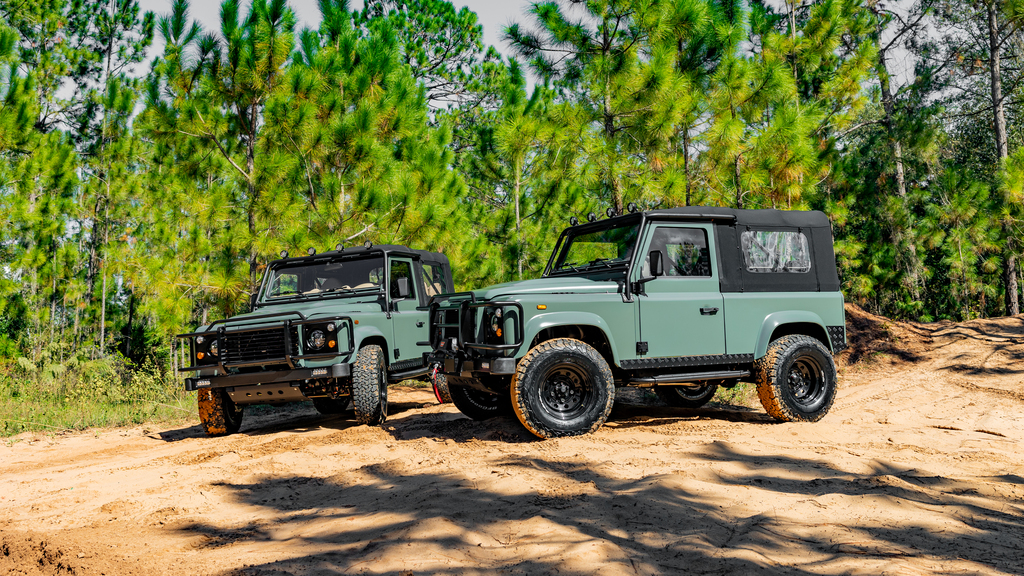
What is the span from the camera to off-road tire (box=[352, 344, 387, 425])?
7270mm

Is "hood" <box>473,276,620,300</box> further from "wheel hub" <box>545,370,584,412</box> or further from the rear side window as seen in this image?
the rear side window

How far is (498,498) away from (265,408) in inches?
300

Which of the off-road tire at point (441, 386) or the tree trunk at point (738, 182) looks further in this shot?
the tree trunk at point (738, 182)

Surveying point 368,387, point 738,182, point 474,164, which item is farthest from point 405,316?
point 474,164

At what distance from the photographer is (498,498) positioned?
4375 millimetres

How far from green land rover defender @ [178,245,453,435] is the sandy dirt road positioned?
0.48 m

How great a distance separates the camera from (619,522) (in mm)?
3857

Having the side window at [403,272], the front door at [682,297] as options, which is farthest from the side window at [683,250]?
the side window at [403,272]

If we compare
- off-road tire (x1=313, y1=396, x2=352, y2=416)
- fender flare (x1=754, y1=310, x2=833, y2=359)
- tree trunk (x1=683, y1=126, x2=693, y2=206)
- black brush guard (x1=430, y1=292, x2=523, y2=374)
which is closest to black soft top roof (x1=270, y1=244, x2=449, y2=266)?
black brush guard (x1=430, y1=292, x2=523, y2=374)

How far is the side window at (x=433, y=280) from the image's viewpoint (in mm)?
9206

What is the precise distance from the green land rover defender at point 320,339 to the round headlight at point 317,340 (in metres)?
0.01

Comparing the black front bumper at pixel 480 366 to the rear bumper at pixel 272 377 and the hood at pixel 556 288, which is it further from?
the rear bumper at pixel 272 377

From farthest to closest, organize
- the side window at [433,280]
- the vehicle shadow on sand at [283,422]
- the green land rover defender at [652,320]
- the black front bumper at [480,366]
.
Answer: the side window at [433,280]
the vehicle shadow on sand at [283,422]
the green land rover defender at [652,320]
the black front bumper at [480,366]

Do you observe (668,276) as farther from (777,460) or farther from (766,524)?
(766,524)
